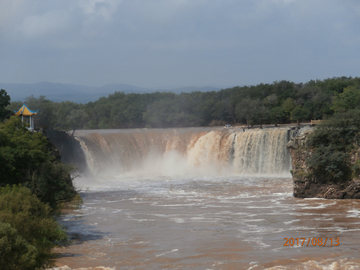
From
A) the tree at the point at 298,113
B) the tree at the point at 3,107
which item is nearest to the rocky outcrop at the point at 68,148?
the tree at the point at 3,107

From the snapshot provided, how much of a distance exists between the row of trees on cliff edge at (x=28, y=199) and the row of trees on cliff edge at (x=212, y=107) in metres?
33.7

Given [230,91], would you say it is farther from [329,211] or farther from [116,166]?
[329,211]

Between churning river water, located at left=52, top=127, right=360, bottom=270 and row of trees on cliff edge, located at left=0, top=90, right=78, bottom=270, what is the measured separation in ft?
3.73

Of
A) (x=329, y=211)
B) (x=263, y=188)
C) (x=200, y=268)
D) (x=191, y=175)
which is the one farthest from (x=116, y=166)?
(x=200, y=268)

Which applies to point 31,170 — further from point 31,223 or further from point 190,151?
point 190,151

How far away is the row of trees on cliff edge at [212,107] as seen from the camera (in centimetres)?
5612

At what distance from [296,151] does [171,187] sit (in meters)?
10.1

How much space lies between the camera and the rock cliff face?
886 inches

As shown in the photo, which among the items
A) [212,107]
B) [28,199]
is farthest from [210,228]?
[212,107]

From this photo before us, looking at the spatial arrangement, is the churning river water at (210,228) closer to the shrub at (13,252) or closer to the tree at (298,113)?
the shrub at (13,252)

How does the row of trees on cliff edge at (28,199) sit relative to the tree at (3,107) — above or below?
below

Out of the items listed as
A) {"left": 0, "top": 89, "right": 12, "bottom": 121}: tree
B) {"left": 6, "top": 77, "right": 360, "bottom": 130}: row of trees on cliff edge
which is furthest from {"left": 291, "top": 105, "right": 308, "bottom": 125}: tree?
{"left": 0, "top": 89, "right": 12, "bottom": 121}: tree

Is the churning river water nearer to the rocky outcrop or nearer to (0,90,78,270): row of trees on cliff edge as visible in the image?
(0,90,78,270): row of trees on cliff edge

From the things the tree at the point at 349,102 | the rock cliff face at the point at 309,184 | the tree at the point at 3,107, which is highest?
the tree at the point at 349,102
